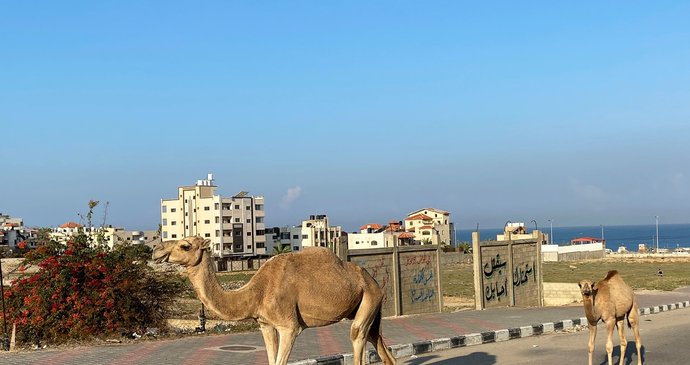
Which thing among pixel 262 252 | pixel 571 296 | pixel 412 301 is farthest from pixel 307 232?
pixel 412 301

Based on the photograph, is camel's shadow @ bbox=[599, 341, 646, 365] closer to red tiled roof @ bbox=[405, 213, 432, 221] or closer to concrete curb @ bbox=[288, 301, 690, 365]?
concrete curb @ bbox=[288, 301, 690, 365]

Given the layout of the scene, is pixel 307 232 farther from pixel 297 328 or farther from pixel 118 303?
pixel 297 328

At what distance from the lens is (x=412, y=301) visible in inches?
846

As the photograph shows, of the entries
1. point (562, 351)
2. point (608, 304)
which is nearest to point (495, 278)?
point (562, 351)

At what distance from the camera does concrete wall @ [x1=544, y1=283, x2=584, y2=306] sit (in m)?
33.2

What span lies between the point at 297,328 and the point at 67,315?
369 inches

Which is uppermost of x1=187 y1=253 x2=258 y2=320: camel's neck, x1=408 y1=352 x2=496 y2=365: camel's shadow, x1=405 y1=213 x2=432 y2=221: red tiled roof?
x1=405 y1=213 x2=432 y2=221: red tiled roof

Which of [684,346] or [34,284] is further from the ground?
[34,284]

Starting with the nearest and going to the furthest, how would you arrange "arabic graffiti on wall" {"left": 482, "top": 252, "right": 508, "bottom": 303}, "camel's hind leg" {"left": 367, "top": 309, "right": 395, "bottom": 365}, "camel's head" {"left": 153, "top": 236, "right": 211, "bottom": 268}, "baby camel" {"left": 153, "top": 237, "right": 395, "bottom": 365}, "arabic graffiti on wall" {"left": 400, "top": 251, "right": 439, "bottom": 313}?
"camel's head" {"left": 153, "top": 236, "right": 211, "bottom": 268}
"baby camel" {"left": 153, "top": 237, "right": 395, "bottom": 365}
"camel's hind leg" {"left": 367, "top": 309, "right": 395, "bottom": 365}
"arabic graffiti on wall" {"left": 400, "top": 251, "right": 439, "bottom": 313}
"arabic graffiti on wall" {"left": 482, "top": 252, "right": 508, "bottom": 303}

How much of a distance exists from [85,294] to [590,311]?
35.0 ft

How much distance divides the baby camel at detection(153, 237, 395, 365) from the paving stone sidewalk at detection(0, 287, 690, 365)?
3.78 meters

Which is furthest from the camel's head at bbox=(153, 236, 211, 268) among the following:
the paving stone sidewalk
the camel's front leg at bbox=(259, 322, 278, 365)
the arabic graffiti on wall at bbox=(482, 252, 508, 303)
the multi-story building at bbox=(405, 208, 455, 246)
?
the multi-story building at bbox=(405, 208, 455, 246)

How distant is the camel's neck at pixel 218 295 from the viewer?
813 cm

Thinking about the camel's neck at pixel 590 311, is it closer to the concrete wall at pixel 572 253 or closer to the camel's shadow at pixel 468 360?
the camel's shadow at pixel 468 360
